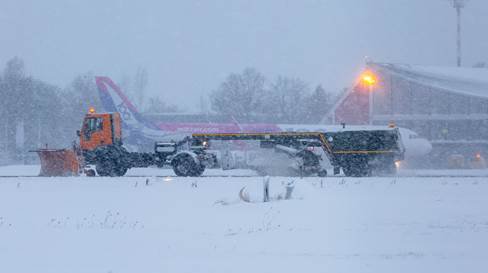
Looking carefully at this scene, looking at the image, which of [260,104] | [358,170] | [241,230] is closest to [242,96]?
[260,104]

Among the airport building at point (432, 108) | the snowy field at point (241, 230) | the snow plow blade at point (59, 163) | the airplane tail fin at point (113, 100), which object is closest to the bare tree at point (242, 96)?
the airport building at point (432, 108)

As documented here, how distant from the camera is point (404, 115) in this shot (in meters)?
55.2

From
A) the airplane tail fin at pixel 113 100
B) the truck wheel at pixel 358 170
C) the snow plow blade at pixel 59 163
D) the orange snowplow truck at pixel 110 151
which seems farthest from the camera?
the airplane tail fin at pixel 113 100

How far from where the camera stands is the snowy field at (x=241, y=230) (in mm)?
9938

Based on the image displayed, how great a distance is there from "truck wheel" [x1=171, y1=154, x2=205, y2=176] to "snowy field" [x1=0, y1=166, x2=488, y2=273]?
6456 millimetres

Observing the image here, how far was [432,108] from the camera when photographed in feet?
182

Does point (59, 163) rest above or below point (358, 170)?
above

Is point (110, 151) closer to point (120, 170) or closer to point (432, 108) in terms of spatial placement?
point (120, 170)

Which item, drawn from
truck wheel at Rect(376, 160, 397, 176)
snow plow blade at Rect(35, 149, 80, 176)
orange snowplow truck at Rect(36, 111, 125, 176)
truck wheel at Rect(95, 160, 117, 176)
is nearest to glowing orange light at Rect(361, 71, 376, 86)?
truck wheel at Rect(376, 160, 397, 176)

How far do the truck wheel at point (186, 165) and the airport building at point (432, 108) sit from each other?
29.1 metres

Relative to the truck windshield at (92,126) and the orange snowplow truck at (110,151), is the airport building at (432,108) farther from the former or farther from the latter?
the truck windshield at (92,126)

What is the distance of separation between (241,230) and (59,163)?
754 inches

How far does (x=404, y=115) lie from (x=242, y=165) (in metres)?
28.4

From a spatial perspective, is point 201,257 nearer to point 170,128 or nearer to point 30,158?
point 170,128
